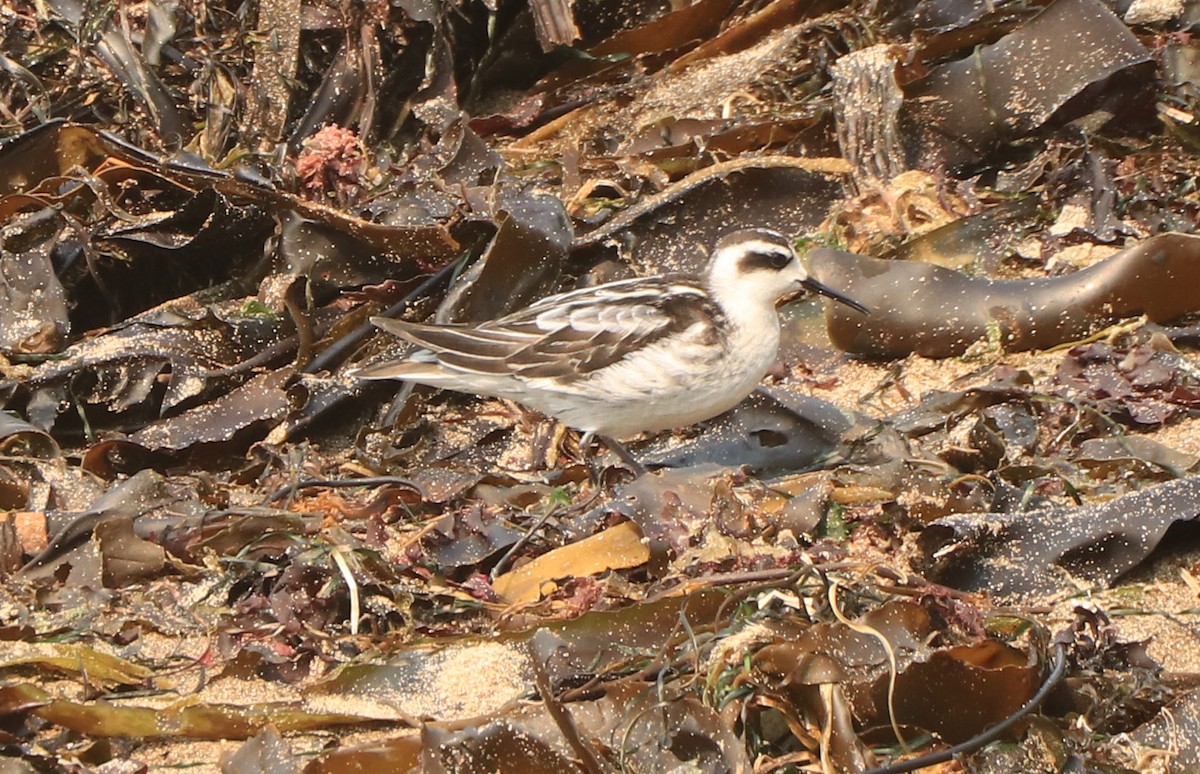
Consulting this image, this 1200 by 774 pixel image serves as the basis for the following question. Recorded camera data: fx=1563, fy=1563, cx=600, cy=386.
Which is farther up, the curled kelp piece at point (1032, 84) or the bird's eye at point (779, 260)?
the curled kelp piece at point (1032, 84)

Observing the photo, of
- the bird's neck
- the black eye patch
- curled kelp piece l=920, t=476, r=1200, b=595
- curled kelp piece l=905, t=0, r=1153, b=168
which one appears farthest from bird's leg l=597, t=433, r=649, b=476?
curled kelp piece l=905, t=0, r=1153, b=168

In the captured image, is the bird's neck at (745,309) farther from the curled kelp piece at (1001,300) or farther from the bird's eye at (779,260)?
the curled kelp piece at (1001,300)

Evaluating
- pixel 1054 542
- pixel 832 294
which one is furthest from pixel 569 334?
pixel 1054 542

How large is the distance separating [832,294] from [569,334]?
30.7 inches

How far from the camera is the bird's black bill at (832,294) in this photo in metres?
4.53

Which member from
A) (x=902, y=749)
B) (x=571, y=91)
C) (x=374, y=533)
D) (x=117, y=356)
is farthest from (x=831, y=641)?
(x=571, y=91)

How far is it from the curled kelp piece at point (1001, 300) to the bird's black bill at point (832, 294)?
0.04 metres

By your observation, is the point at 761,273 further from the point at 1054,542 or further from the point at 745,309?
the point at 1054,542

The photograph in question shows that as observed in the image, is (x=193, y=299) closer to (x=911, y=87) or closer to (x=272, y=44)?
(x=272, y=44)

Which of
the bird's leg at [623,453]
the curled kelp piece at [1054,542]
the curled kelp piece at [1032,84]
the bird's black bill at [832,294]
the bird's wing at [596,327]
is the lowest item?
the bird's leg at [623,453]

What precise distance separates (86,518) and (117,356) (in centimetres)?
99

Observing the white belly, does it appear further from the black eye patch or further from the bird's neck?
the black eye patch

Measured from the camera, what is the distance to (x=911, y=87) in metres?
5.23

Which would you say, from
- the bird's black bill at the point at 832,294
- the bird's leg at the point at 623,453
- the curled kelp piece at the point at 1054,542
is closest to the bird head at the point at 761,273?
the bird's black bill at the point at 832,294
